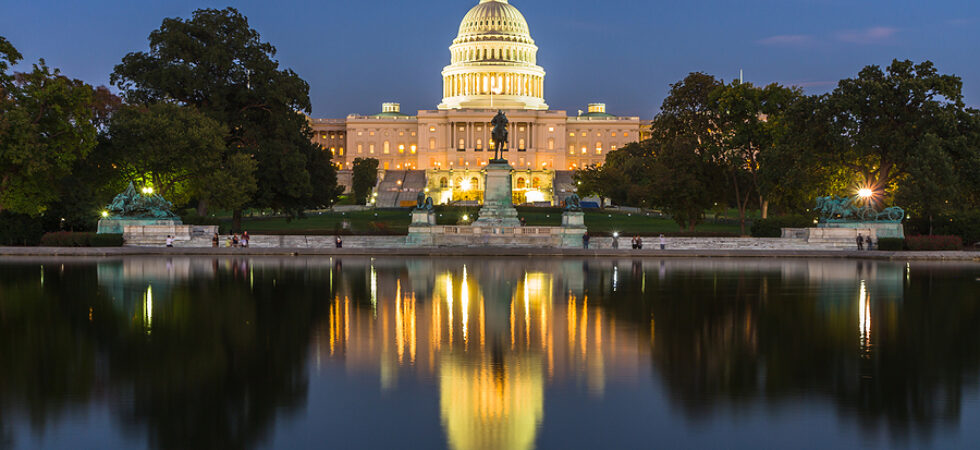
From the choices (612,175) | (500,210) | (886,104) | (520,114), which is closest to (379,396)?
(500,210)

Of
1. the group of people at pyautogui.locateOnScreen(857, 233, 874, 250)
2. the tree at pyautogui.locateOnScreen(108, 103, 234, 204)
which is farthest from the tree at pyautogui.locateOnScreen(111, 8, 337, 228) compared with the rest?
the group of people at pyautogui.locateOnScreen(857, 233, 874, 250)

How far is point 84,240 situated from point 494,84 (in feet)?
452

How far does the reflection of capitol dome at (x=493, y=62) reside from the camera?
177375 millimetres

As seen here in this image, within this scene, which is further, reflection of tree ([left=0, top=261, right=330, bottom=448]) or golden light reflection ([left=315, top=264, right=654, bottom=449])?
golden light reflection ([left=315, top=264, right=654, bottom=449])

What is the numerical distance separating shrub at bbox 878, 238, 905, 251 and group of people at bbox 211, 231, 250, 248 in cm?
2930

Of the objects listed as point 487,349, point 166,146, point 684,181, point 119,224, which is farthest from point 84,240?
point 487,349

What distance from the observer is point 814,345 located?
1719 cm

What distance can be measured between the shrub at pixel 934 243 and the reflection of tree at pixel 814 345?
61.6ft

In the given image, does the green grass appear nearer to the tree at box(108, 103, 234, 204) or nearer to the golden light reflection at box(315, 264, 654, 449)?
the tree at box(108, 103, 234, 204)

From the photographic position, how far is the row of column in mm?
180875

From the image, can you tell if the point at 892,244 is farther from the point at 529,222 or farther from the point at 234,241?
the point at 529,222

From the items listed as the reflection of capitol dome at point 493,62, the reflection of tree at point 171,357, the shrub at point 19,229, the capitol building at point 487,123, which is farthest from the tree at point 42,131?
the reflection of capitol dome at point 493,62

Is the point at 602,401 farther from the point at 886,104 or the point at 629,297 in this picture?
the point at 886,104

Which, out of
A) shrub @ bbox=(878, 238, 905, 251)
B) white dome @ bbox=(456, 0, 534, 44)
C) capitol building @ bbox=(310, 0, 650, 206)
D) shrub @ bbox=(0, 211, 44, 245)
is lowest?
shrub @ bbox=(878, 238, 905, 251)
